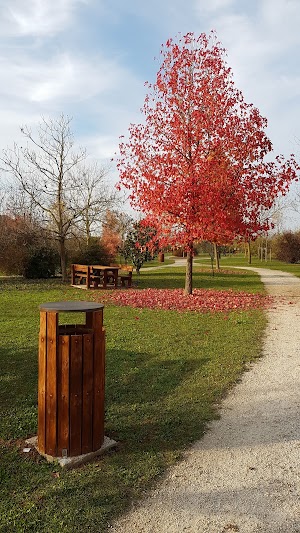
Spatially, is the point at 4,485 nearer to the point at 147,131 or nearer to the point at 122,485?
the point at 122,485

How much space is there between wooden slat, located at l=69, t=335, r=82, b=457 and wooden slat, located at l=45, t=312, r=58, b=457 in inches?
5.4

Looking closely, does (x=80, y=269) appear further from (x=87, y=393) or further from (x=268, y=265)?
(x=268, y=265)

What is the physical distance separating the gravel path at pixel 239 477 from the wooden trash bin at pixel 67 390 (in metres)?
0.81

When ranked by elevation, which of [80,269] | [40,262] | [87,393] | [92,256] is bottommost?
[87,393]

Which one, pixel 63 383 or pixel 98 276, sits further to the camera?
pixel 98 276

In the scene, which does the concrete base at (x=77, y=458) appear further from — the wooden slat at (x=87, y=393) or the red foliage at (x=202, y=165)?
the red foliage at (x=202, y=165)

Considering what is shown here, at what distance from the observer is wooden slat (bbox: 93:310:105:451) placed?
3.62 meters

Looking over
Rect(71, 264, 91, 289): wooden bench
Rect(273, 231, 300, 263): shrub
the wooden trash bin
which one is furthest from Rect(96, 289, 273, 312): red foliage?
Rect(273, 231, 300, 263): shrub

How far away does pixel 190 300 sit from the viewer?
13742 millimetres

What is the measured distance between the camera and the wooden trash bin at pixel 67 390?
3471 millimetres

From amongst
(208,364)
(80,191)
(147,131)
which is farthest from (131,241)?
(208,364)

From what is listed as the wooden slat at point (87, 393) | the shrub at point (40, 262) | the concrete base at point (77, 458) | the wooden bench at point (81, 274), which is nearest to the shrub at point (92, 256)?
the shrub at point (40, 262)

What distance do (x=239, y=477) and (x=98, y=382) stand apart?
1.34 m

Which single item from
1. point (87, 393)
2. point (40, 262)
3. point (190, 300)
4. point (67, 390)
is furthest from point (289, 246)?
point (67, 390)
